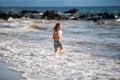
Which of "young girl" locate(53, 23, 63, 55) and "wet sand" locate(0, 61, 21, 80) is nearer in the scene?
"wet sand" locate(0, 61, 21, 80)

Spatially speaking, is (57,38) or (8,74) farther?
(57,38)

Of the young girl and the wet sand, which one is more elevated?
the young girl

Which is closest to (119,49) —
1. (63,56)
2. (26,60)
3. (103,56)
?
(103,56)

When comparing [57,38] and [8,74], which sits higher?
[57,38]

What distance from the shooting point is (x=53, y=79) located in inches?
362

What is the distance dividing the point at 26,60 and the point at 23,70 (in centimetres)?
189

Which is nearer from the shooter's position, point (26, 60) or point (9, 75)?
point (9, 75)

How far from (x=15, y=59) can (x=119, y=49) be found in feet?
19.6

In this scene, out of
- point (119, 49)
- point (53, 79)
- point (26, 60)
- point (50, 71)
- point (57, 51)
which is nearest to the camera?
point (53, 79)

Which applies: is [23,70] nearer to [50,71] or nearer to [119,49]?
[50,71]

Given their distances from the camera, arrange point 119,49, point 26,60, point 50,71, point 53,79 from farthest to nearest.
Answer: point 119,49, point 26,60, point 50,71, point 53,79

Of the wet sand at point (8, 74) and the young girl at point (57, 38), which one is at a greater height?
the young girl at point (57, 38)

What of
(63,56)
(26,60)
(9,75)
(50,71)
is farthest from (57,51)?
(9,75)

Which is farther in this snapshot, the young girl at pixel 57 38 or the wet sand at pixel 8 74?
the young girl at pixel 57 38
